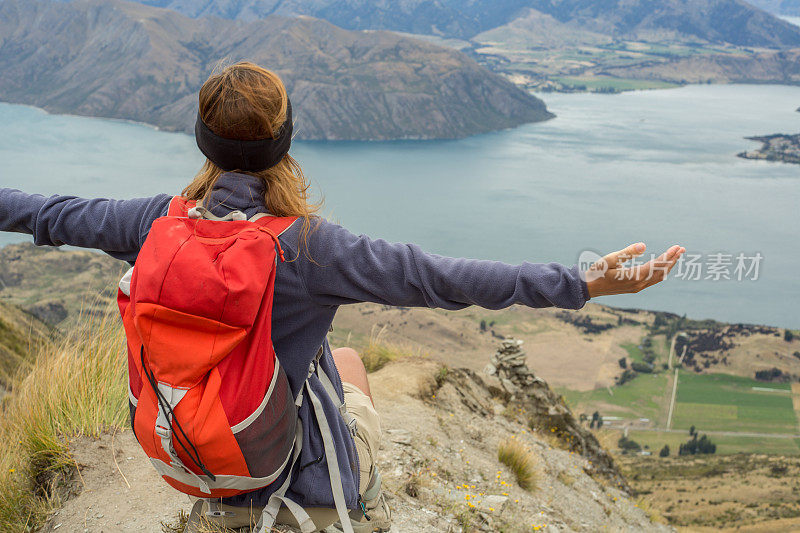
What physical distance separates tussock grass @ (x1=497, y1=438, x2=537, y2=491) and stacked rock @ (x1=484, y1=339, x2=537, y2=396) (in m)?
2.14

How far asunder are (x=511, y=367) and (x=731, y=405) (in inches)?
2210

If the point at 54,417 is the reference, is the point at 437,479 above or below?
below

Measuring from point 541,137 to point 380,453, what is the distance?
119m

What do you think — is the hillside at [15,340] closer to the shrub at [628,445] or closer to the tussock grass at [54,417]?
the tussock grass at [54,417]

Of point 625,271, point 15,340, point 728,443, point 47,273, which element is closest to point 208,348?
point 625,271

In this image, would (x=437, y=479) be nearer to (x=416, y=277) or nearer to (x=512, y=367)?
(x=416, y=277)

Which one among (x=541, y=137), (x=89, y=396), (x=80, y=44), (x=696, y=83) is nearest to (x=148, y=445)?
(x=89, y=396)

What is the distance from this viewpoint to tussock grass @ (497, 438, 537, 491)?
452 centimetres

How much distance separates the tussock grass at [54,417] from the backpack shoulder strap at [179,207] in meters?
1.95

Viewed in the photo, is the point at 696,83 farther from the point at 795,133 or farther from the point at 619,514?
the point at 619,514

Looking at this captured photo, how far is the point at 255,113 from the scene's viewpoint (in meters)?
1.51

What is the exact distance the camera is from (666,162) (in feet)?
295

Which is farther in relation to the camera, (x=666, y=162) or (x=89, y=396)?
(x=666, y=162)

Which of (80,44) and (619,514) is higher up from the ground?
(80,44)
